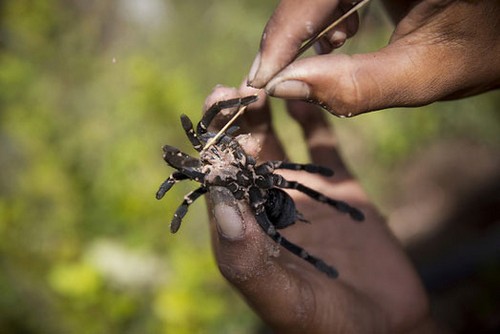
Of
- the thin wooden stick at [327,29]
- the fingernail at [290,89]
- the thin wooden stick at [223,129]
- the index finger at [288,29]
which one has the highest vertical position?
the index finger at [288,29]

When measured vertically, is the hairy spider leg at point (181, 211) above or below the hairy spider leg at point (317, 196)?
above

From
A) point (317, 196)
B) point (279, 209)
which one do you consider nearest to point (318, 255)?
point (317, 196)

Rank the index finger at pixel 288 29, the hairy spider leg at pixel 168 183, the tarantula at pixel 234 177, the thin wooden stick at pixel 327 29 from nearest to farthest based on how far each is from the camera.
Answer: the index finger at pixel 288 29
the thin wooden stick at pixel 327 29
the tarantula at pixel 234 177
the hairy spider leg at pixel 168 183

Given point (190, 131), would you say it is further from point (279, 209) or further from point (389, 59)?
point (389, 59)

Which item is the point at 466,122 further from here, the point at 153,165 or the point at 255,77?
the point at 255,77

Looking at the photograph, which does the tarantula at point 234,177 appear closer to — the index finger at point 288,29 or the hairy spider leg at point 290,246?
the hairy spider leg at point 290,246

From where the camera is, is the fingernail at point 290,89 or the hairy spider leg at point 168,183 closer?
the fingernail at point 290,89

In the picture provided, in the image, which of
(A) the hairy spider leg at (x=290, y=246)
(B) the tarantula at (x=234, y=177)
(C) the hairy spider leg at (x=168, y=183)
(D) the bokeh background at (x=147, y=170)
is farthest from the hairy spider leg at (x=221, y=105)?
(D) the bokeh background at (x=147, y=170)
